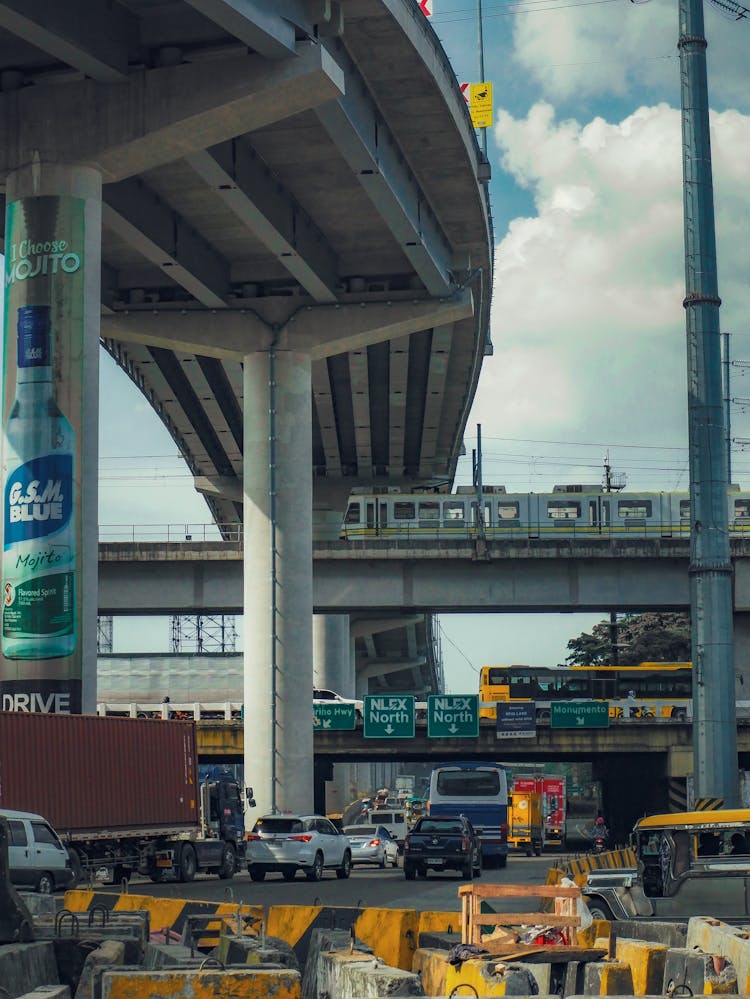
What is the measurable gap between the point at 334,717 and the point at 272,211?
2707 cm

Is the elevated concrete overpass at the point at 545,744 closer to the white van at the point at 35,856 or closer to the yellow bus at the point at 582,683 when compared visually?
the yellow bus at the point at 582,683

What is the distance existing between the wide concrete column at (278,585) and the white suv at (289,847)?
9566mm

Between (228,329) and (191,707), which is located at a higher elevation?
(228,329)

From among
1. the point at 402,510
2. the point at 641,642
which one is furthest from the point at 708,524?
the point at 641,642

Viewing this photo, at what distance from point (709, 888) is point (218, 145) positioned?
2523cm

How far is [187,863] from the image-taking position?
36.4 metres

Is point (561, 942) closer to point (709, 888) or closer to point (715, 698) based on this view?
point (709, 888)

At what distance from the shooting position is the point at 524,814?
65125 millimetres

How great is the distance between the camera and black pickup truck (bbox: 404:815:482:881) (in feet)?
119

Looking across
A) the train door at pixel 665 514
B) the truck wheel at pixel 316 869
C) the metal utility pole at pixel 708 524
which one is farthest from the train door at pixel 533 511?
the metal utility pole at pixel 708 524

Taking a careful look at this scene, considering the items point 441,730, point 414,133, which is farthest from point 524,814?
point 414,133

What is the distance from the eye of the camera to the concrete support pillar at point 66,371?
31812mm

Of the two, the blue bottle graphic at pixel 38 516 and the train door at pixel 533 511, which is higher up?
the train door at pixel 533 511

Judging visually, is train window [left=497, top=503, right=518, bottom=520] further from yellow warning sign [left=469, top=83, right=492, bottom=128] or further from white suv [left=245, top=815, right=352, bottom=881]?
white suv [left=245, top=815, right=352, bottom=881]
